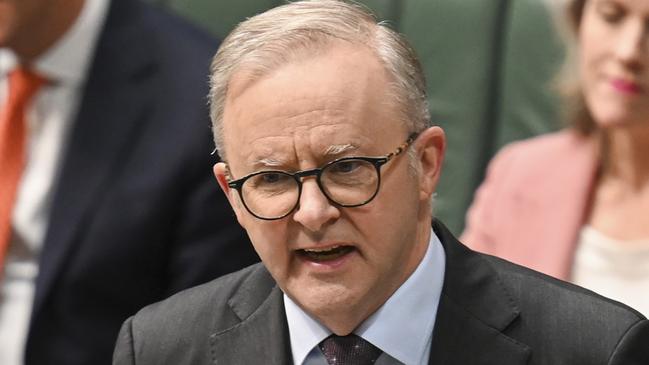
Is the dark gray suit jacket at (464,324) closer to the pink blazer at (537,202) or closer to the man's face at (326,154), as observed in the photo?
the man's face at (326,154)

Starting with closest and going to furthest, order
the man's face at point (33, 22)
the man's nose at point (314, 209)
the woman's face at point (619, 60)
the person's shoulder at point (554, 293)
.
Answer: the man's nose at point (314, 209), the person's shoulder at point (554, 293), the woman's face at point (619, 60), the man's face at point (33, 22)

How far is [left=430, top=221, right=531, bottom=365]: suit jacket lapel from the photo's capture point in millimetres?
1390

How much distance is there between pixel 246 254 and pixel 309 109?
0.82m

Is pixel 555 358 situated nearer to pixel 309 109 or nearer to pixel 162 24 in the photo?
pixel 309 109

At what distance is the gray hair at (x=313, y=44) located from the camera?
133cm

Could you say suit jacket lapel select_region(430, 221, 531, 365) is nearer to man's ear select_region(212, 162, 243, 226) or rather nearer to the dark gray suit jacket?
the dark gray suit jacket

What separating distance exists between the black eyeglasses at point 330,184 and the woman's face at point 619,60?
77 cm

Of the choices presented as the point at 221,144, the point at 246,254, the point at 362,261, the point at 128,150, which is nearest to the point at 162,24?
the point at 128,150

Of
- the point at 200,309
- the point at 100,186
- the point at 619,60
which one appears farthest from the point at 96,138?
the point at 619,60

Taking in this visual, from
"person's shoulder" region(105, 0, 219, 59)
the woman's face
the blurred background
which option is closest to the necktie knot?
"person's shoulder" region(105, 0, 219, 59)

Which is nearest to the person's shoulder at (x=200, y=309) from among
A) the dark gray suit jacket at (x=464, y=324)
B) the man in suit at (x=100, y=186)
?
the dark gray suit jacket at (x=464, y=324)

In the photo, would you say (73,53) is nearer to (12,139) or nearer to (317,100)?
(12,139)

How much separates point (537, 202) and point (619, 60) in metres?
0.30

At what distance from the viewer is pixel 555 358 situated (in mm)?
1381
